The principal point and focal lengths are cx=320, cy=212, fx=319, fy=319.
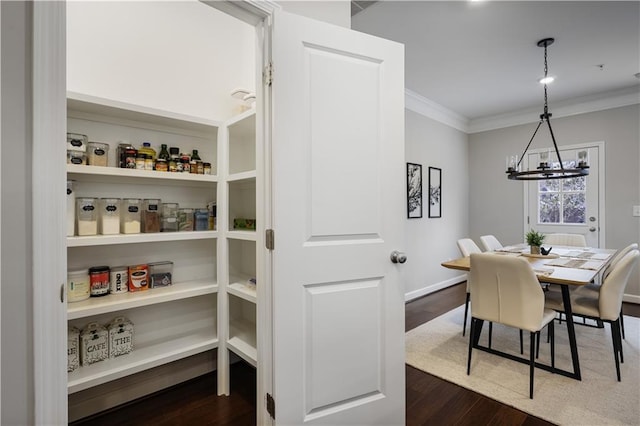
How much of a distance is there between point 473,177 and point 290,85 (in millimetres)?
4840

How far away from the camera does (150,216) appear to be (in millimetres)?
1918

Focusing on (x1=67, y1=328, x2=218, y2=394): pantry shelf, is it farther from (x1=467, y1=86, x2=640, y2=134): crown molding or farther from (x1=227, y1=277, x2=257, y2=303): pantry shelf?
(x1=467, y1=86, x2=640, y2=134): crown molding

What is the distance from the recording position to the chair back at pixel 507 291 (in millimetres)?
2031

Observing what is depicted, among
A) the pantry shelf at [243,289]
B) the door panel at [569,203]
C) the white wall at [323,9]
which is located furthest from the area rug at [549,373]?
the white wall at [323,9]

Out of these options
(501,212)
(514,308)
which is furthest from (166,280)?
(501,212)

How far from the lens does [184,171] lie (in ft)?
6.53

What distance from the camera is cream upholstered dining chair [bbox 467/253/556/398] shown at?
6.65ft

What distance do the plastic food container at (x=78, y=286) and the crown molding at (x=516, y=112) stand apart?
151 inches

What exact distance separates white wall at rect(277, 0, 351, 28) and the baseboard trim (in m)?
2.96

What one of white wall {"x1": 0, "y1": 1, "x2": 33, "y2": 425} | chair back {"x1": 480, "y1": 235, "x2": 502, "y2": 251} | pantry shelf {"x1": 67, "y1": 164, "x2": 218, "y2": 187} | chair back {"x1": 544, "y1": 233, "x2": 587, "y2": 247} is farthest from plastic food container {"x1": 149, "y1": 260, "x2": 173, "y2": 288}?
chair back {"x1": 544, "y1": 233, "x2": 587, "y2": 247}

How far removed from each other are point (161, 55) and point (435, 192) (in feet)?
12.6

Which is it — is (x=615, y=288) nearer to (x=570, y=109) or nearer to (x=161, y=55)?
(x=570, y=109)

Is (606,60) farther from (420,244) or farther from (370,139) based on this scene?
(370,139)

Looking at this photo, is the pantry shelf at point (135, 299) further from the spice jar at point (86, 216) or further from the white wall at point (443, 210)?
the white wall at point (443, 210)
